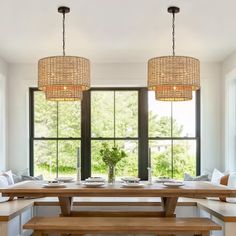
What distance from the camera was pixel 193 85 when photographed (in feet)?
11.7

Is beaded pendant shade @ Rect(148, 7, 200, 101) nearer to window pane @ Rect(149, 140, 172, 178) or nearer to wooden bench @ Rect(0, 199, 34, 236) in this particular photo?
wooden bench @ Rect(0, 199, 34, 236)

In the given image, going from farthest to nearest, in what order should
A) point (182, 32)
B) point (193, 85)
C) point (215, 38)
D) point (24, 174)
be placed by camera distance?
1. point (24, 174)
2. point (215, 38)
3. point (182, 32)
4. point (193, 85)

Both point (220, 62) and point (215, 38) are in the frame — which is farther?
point (220, 62)

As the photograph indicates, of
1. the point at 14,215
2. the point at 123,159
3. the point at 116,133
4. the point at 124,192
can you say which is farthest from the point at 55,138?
the point at 124,192

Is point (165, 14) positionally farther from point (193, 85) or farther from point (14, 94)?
point (14, 94)

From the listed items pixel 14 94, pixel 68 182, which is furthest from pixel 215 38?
pixel 14 94

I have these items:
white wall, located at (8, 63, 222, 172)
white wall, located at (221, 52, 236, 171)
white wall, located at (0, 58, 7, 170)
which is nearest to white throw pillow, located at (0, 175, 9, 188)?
white wall, located at (0, 58, 7, 170)

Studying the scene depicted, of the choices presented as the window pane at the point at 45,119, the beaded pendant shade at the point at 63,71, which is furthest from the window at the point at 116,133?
the beaded pendant shade at the point at 63,71

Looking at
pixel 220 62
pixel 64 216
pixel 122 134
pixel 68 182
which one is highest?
pixel 220 62

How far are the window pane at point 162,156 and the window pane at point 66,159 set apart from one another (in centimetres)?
130

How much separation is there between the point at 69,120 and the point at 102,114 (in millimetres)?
566

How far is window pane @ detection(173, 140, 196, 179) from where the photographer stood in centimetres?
620

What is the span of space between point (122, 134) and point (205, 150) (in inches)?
54.7

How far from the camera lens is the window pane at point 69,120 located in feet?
20.5
